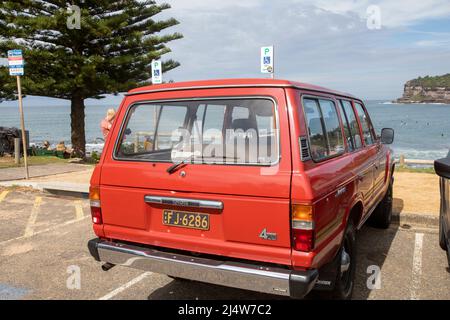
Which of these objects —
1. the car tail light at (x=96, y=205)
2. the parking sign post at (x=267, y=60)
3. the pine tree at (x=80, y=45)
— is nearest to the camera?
the car tail light at (x=96, y=205)

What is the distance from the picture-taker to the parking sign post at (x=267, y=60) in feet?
29.9

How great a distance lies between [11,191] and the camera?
30.1 ft

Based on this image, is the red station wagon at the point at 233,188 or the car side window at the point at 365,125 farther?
the car side window at the point at 365,125

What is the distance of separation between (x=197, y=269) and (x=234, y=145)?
1.00 m

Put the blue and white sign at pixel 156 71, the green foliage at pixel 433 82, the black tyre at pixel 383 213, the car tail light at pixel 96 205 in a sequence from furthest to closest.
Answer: the green foliage at pixel 433 82 < the blue and white sign at pixel 156 71 < the black tyre at pixel 383 213 < the car tail light at pixel 96 205

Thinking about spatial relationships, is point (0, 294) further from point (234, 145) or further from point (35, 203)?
point (35, 203)

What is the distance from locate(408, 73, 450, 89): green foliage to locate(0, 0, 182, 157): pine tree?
5366 inches

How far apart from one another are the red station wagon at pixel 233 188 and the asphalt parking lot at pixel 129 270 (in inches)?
31.6

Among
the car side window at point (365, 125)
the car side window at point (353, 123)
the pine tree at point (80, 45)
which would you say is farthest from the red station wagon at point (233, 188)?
the pine tree at point (80, 45)

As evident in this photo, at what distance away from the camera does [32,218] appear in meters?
7.02

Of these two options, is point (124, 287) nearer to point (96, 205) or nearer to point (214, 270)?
point (96, 205)

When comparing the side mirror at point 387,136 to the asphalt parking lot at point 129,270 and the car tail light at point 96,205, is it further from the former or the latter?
the car tail light at point 96,205
